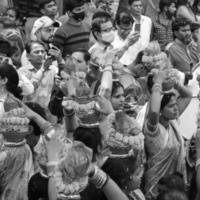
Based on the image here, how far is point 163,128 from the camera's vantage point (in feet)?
17.6

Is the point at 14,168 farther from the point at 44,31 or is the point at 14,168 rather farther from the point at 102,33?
the point at 44,31

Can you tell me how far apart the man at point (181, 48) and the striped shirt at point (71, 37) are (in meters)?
0.93

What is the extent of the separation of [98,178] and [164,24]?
5.56 m

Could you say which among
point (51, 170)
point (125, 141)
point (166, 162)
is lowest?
point (166, 162)

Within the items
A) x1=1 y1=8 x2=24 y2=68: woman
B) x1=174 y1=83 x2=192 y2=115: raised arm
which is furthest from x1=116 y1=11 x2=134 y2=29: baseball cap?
x1=174 y1=83 x2=192 y2=115: raised arm

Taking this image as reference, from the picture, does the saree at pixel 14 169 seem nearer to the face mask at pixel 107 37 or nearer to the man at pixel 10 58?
the man at pixel 10 58

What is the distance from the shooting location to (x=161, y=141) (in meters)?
5.30

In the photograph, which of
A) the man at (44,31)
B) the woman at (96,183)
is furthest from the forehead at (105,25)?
the woman at (96,183)

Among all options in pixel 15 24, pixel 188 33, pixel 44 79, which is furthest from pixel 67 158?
pixel 15 24

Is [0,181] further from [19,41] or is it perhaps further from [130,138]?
[19,41]

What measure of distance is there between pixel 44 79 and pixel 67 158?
2808 millimetres

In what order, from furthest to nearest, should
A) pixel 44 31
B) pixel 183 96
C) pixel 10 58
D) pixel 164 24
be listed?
1. pixel 164 24
2. pixel 44 31
3. pixel 10 58
4. pixel 183 96

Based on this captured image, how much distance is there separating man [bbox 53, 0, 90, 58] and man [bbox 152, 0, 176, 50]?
1.32 meters

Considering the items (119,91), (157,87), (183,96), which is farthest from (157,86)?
(183,96)
